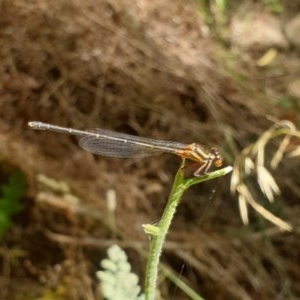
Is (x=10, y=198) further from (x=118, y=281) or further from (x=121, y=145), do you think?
(x=118, y=281)

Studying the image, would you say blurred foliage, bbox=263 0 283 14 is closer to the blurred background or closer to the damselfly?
the blurred background

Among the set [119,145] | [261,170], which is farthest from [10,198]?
[261,170]

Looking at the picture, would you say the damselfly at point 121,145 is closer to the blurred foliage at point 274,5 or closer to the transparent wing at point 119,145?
the transparent wing at point 119,145

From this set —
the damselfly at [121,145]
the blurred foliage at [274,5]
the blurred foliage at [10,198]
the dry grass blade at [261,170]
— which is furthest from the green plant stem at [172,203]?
the blurred foliage at [274,5]

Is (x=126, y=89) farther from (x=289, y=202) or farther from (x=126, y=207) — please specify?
(x=289, y=202)

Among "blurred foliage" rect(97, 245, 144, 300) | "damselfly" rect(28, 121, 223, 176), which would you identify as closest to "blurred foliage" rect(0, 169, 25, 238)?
"damselfly" rect(28, 121, 223, 176)

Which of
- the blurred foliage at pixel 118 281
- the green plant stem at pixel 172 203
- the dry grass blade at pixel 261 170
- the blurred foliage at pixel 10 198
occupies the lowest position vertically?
the blurred foliage at pixel 10 198

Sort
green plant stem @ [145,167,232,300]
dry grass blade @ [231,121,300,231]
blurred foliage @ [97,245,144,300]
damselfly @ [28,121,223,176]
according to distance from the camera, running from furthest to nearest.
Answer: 1. dry grass blade @ [231,121,300,231]
2. damselfly @ [28,121,223,176]
3. blurred foliage @ [97,245,144,300]
4. green plant stem @ [145,167,232,300]
